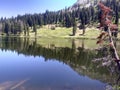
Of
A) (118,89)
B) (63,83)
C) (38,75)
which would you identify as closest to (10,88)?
(63,83)

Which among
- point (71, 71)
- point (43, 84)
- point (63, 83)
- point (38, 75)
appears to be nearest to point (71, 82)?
point (63, 83)

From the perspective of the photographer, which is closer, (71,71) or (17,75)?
(17,75)

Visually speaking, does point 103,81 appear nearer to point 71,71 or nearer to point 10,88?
point 71,71

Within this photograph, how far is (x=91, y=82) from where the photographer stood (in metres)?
48.1

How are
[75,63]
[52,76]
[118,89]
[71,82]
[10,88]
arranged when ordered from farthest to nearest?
[75,63] < [52,76] < [71,82] < [10,88] < [118,89]

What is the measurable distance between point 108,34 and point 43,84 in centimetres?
3298

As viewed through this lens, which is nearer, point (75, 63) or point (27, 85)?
point (27, 85)

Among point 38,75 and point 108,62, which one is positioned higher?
point 108,62

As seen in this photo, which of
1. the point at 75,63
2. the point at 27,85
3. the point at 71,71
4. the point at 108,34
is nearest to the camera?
the point at 108,34

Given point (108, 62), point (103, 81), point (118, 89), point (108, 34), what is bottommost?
point (103, 81)

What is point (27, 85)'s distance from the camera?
44438 millimetres

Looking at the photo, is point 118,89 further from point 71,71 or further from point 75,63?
point 75,63

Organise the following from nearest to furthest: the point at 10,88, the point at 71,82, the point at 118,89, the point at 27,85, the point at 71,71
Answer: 1. the point at 118,89
2. the point at 10,88
3. the point at 27,85
4. the point at 71,82
5. the point at 71,71

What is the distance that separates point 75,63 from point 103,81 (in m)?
24.6
